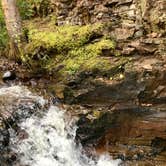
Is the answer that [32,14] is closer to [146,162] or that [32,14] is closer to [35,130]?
[35,130]

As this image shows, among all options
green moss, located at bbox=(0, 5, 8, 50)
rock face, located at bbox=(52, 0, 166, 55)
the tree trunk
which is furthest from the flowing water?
→ green moss, located at bbox=(0, 5, 8, 50)

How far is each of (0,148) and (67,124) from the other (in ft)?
4.64

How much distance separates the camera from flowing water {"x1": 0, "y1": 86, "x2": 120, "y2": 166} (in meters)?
7.95

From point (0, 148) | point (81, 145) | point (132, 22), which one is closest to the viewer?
point (0, 148)

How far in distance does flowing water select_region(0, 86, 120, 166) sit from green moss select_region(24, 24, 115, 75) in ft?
4.83

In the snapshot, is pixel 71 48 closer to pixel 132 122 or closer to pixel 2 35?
pixel 2 35

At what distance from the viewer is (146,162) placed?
8.02 metres

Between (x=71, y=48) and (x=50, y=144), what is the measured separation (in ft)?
9.52

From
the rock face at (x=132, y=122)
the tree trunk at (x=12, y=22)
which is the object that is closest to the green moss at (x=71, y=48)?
the tree trunk at (x=12, y=22)

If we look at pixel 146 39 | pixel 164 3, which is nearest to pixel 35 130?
pixel 146 39

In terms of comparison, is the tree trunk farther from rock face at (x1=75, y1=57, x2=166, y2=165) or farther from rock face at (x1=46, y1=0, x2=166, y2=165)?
rock face at (x1=75, y1=57, x2=166, y2=165)

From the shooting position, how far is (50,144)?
323 inches

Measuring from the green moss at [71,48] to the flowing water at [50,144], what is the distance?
147 centimetres

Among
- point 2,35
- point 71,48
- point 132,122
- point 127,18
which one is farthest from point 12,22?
point 132,122
